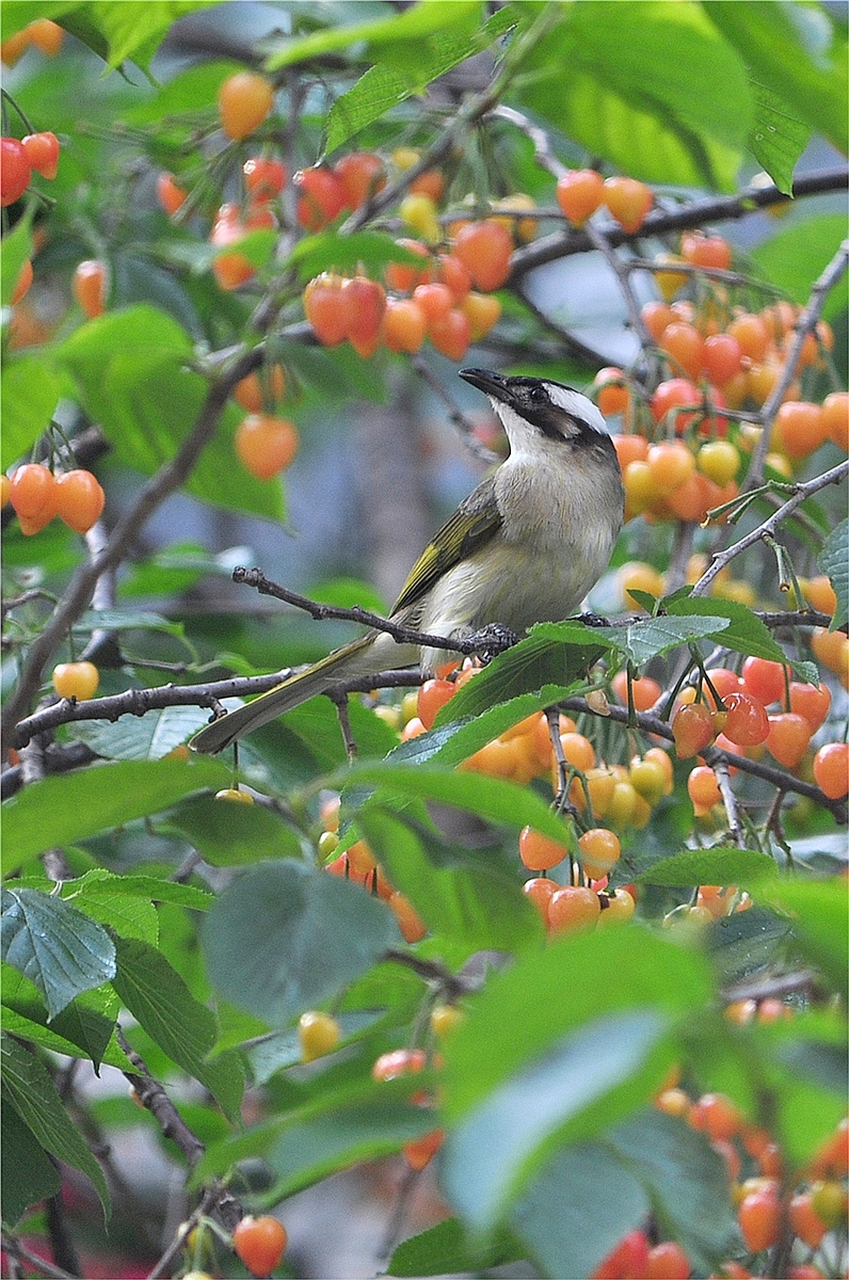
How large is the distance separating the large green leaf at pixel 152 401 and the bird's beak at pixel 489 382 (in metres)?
0.53

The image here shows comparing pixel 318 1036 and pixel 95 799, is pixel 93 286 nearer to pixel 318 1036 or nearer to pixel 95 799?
pixel 318 1036

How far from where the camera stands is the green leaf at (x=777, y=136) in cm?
161

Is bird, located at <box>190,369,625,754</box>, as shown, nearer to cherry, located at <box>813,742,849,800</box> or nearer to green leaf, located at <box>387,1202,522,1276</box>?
cherry, located at <box>813,742,849,800</box>

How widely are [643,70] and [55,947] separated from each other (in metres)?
1.08

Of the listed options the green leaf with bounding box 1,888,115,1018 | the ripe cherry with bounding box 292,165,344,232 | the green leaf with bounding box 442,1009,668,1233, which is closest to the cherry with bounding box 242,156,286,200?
the ripe cherry with bounding box 292,165,344,232

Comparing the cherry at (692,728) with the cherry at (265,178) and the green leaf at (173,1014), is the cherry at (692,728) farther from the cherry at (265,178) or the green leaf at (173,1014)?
the cherry at (265,178)

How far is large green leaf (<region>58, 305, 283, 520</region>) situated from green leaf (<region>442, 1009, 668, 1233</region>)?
3.14ft

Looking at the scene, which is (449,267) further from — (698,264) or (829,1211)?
(829,1211)

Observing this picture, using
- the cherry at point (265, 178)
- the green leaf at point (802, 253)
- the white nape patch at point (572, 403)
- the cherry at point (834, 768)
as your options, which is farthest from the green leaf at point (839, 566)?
the cherry at point (265, 178)

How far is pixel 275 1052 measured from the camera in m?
2.11

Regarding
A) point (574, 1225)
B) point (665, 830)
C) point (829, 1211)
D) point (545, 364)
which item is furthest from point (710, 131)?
point (545, 364)

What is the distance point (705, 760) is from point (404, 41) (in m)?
1.25

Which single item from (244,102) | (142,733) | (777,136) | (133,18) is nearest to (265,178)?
(244,102)

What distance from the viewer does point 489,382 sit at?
3.33m
